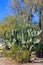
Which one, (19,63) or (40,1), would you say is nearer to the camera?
(19,63)

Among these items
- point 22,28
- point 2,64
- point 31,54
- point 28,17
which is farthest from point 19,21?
point 2,64

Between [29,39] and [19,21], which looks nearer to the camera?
[29,39]

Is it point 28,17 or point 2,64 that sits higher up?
point 28,17

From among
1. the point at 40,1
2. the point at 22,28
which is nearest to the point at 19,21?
the point at 40,1

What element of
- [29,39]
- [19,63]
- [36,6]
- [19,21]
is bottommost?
[19,63]

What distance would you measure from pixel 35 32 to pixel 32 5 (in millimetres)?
6895

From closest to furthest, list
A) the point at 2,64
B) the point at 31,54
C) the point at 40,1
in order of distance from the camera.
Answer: the point at 2,64
the point at 31,54
the point at 40,1

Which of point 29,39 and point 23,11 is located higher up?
point 23,11

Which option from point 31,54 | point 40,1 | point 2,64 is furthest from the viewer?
point 40,1

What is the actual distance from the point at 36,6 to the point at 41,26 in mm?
2523

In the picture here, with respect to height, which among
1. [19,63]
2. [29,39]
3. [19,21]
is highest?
[19,21]

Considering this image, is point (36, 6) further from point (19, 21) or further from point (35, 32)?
point (35, 32)

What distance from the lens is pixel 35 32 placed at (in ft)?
72.1

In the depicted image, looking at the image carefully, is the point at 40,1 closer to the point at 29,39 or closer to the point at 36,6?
the point at 36,6
